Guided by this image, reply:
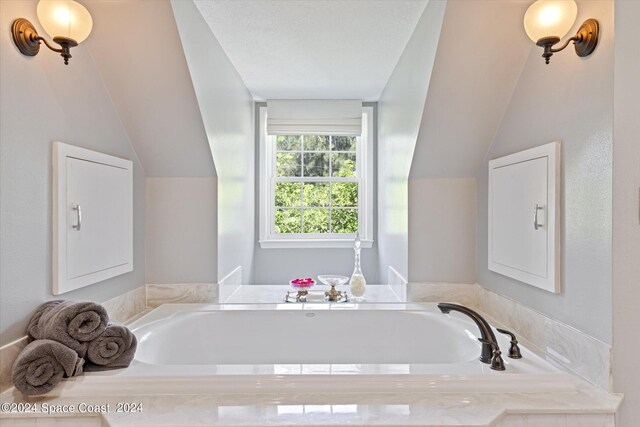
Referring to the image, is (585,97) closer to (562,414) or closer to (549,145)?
(549,145)

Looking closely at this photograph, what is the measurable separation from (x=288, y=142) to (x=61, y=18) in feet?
7.34

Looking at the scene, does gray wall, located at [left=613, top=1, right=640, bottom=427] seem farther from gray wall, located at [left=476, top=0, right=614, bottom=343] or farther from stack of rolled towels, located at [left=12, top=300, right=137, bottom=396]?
stack of rolled towels, located at [left=12, top=300, right=137, bottom=396]

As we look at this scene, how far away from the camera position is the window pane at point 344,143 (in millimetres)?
3443

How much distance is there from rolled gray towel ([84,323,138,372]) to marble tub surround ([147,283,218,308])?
31.4 inches

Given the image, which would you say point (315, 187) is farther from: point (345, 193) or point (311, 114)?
point (311, 114)

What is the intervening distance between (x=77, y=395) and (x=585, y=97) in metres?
1.97

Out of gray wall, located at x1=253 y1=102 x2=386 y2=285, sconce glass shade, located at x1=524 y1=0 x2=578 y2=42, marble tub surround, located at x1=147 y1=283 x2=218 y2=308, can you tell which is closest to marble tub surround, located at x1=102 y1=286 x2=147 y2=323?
marble tub surround, located at x1=147 y1=283 x2=218 y2=308

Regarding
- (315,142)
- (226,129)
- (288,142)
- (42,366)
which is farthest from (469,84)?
(42,366)

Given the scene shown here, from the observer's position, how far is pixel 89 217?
161cm

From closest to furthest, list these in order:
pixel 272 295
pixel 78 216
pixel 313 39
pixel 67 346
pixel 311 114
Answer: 1. pixel 67 346
2. pixel 78 216
3. pixel 313 39
4. pixel 272 295
5. pixel 311 114

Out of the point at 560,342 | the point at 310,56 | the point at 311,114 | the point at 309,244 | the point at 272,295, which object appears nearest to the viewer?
the point at 560,342

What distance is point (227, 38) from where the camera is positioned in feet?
6.91

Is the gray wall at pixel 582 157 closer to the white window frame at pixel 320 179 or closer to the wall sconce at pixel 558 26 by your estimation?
the wall sconce at pixel 558 26

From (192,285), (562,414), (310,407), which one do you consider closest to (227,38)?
(192,285)
